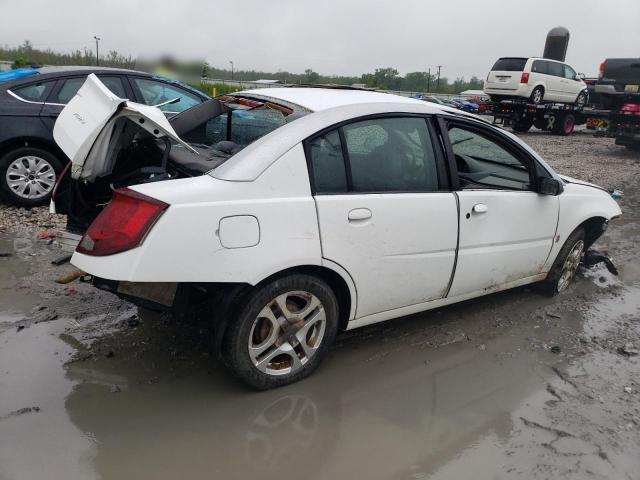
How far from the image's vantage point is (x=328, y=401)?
3.04 meters

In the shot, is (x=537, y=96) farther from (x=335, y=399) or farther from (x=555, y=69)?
(x=335, y=399)

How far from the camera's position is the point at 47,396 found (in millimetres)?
2902

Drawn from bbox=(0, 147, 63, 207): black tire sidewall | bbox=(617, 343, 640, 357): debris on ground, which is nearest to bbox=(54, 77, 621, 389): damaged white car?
bbox=(617, 343, 640, 357): debris on ground

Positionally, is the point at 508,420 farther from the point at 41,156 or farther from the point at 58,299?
the point at 41,156

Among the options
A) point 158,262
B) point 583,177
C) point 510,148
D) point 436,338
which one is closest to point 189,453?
point 158,262

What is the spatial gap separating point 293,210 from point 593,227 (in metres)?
3.24

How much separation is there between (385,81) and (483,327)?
56.3 metres

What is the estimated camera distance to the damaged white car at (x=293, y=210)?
104 inches

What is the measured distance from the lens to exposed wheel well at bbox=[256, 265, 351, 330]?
2.92 metres

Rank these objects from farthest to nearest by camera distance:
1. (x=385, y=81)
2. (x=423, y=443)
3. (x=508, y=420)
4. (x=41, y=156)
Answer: (x=385, y=81)
(x=41, y=156)
(x=508, y=420)
(x=423, y=443)

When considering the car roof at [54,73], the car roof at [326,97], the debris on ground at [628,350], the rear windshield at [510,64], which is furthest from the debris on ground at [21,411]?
the rear windshield at [510,64]

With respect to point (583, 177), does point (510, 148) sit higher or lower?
higher

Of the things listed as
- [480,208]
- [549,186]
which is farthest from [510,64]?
[480,208]

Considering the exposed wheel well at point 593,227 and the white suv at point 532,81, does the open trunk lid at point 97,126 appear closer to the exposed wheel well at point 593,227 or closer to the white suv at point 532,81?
the exposed wheel well at point 593,227
